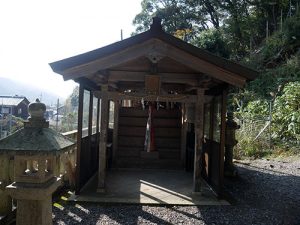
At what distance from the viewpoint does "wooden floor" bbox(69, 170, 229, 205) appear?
589 cm

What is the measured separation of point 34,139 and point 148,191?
415 cm

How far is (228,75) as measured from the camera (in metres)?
5.63

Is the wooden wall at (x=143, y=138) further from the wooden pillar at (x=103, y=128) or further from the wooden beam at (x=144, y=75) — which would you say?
the wooden beam at (x=144, y=75)

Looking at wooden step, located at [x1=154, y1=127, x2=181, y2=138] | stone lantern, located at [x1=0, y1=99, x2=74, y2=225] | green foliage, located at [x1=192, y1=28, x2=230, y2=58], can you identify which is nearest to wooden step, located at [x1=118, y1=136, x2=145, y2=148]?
wooden step, located at [x1=154, y1=127, x2=181, y2=138]

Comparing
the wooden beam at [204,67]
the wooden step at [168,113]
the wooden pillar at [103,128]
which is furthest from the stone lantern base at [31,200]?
the wooden step at [168,113]

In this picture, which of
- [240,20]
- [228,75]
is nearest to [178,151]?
[228,75]

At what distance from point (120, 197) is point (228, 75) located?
9.98ft

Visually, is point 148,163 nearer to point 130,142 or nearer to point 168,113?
point 130,142

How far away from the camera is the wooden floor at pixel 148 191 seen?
589 cm

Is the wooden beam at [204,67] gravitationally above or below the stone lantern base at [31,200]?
above

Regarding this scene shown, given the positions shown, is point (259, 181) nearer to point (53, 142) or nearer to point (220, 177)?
point (220, 177)

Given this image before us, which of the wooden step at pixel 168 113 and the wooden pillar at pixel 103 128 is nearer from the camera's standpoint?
the wooden pillar at pixel 103 128

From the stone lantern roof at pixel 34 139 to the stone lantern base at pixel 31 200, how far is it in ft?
1.06

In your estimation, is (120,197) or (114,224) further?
(120,197)
